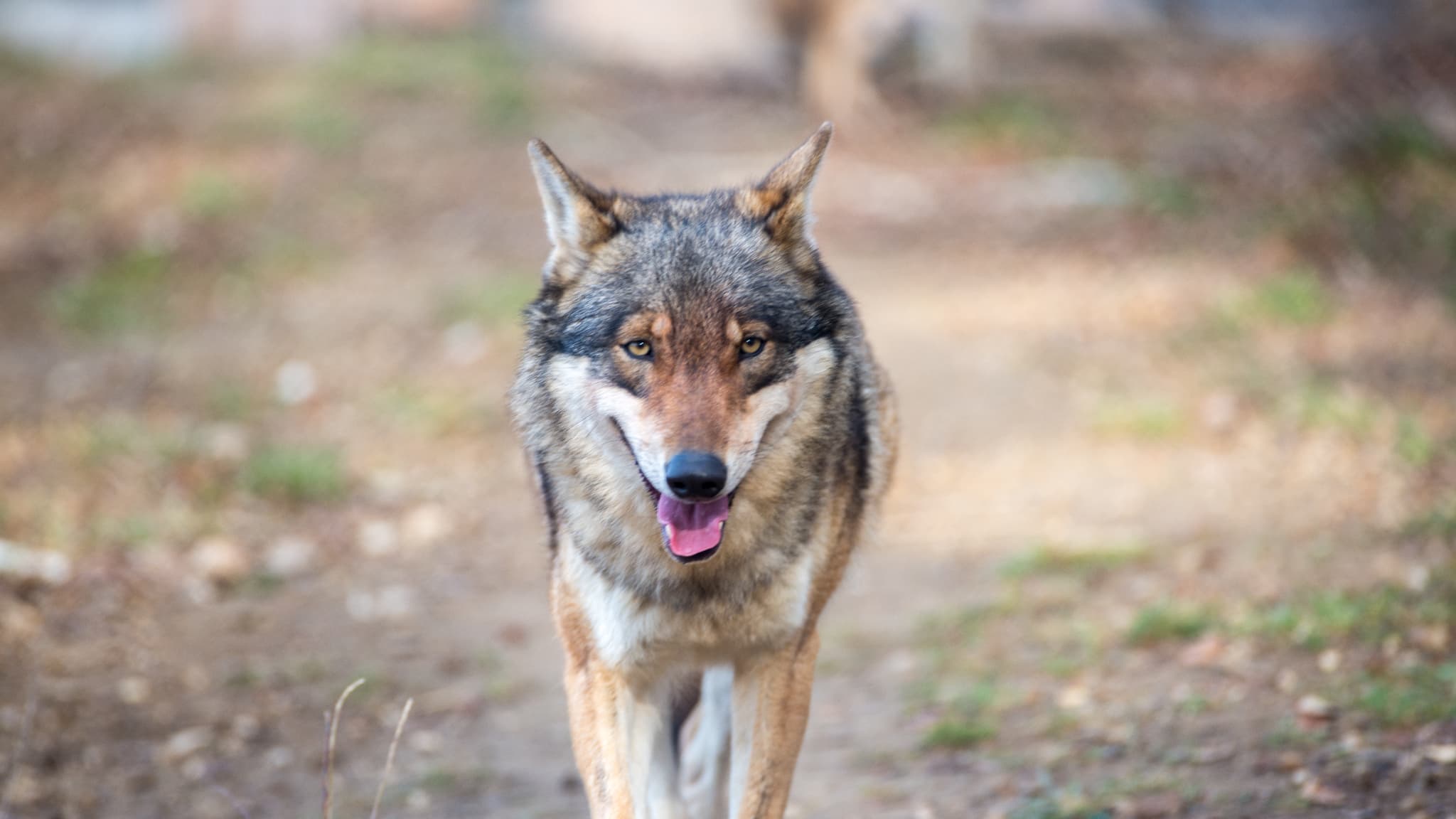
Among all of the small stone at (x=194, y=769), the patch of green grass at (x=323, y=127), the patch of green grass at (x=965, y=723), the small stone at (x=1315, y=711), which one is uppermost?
the patch of green grass at (x=323, y=127)

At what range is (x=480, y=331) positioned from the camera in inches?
385

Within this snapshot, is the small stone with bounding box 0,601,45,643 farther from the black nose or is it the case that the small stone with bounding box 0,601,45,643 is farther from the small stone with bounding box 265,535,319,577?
the black nose

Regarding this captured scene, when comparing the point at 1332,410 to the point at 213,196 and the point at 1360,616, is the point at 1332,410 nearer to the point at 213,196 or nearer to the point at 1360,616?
the point at 1360,616

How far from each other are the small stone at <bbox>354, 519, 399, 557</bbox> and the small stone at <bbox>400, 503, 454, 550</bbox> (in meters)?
0.06

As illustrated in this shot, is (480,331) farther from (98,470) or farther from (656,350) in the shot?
(656,350)

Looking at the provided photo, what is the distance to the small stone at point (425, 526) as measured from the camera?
729 cm

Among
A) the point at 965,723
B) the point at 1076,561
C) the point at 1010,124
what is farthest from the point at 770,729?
the point at 1010,124

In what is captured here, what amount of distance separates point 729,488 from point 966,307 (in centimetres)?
693

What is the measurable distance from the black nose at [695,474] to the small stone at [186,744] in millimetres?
2926

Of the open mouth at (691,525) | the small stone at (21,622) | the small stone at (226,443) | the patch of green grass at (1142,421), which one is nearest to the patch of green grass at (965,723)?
the open mouth at (691,525)

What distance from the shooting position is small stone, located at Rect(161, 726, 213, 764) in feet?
17.1

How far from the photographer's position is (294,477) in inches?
299

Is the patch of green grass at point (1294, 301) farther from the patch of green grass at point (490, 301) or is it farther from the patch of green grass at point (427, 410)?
the patch of green grass at point (427, 410)

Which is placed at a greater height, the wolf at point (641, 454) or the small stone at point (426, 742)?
the wolf at point (641, 454)
